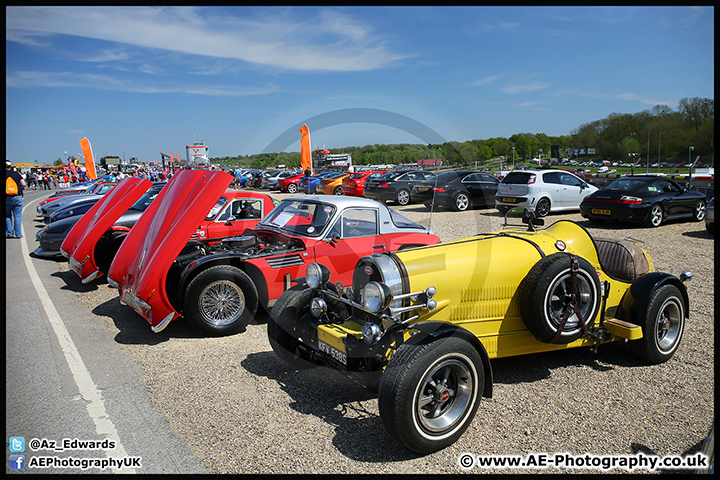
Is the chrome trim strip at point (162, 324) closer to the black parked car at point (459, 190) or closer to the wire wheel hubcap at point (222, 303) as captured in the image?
the wire wheel hubcap at point (222, 303)

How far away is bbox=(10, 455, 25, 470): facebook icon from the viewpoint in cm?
298

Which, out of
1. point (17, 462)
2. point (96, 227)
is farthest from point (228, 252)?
point (96, 227)

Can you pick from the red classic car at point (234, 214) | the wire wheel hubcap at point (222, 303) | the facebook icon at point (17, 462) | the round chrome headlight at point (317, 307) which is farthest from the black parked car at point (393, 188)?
the facebook icon at point (17, 462)

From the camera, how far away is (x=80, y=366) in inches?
177

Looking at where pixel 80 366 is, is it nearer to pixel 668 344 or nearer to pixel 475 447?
pixel 475 447

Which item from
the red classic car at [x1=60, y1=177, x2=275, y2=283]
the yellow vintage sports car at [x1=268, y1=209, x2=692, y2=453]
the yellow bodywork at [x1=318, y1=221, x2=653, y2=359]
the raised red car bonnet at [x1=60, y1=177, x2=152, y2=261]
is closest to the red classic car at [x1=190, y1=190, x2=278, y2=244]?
the red classic car at [x1=60, y1=177, x2=275, y2=283]

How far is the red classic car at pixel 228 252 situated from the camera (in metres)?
5.17

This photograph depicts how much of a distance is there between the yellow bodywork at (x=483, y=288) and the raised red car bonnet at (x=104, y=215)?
5.42 m

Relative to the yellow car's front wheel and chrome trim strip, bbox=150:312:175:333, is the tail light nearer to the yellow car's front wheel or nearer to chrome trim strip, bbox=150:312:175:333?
the yellow car's front wheel

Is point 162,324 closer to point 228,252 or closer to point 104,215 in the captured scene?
point 228,252

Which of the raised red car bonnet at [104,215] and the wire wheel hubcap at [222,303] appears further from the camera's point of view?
the raised red car bonnet at [104,215]

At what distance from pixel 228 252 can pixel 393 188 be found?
13818mm

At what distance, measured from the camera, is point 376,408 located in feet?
12.1

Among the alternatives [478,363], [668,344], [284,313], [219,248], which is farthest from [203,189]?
[668,344]
